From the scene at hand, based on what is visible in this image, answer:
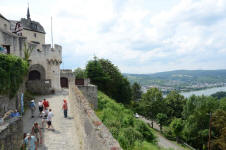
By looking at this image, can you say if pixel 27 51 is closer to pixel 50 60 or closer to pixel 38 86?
pixel 50 60

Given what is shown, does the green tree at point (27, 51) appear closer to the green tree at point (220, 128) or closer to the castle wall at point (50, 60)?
the castle wall at point (50, 60)

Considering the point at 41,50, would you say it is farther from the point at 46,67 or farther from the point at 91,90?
the point at 91,90

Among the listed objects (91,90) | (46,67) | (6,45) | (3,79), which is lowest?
(91,90)

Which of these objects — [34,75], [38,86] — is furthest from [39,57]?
[38,86]

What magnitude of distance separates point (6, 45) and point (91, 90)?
975 cm

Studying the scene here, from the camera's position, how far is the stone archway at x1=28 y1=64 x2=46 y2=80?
19.9 metres

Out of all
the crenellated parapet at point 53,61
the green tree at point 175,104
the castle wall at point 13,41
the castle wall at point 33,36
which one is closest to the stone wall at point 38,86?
the crenellated parapet at point 53,61

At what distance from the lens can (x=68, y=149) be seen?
700cm

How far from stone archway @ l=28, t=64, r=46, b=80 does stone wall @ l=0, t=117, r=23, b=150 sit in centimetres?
1378

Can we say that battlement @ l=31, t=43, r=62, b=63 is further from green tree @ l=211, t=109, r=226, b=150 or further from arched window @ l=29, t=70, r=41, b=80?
green tree @ l=211, t=109, r=226, b=150

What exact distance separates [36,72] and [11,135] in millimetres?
15131

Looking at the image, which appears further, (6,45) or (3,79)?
(6,45)

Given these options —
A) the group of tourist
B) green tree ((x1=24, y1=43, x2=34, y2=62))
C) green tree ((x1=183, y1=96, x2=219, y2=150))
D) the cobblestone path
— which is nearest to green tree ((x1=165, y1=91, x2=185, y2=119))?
green tree ((x1=183, y1=96, x2=219, y2=150))

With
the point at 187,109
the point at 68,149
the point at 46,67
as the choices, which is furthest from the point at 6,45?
the point at 187,109
